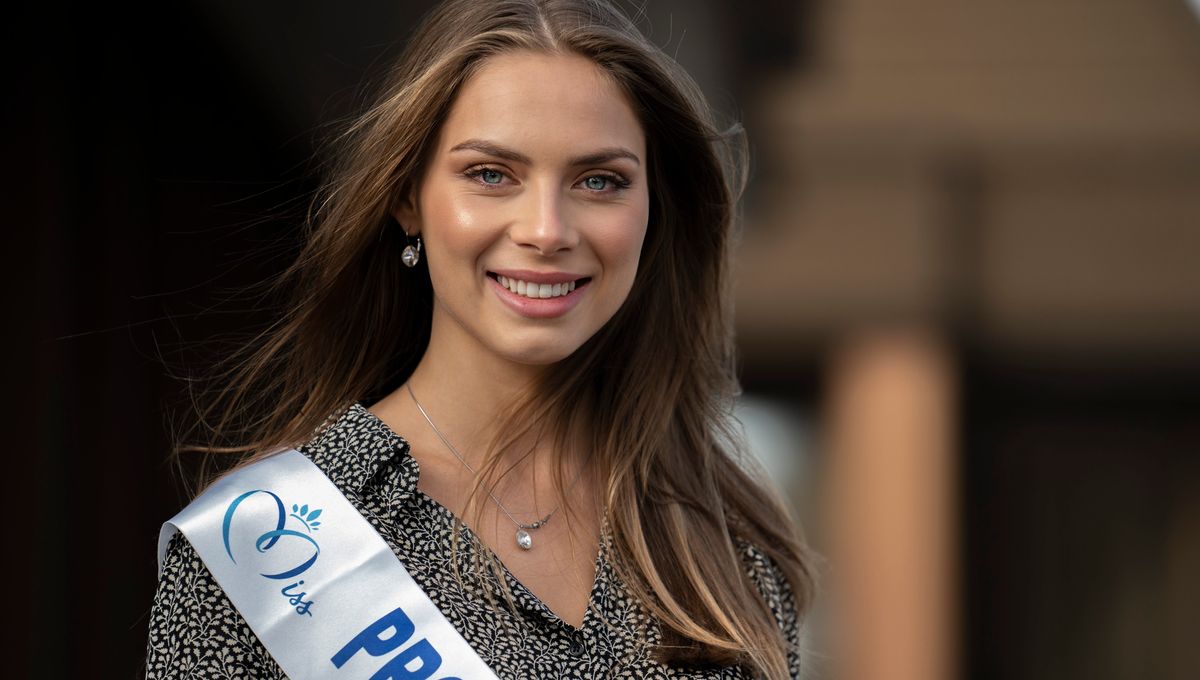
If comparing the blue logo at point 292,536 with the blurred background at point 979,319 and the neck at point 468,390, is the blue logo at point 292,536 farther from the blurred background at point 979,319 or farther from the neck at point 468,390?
the blurred background at point 979,319

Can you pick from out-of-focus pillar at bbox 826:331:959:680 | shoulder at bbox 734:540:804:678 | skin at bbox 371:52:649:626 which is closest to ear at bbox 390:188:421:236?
skin at bbox 371:52:649:626

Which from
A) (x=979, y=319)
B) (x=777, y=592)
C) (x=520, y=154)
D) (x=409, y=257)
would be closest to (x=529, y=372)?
(x=409, y=257)

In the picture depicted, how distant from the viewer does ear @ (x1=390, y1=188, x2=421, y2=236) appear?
230 centimetres

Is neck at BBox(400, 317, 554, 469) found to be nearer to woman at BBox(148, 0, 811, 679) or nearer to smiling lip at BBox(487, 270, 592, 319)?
woman at BBox(148, 0, 811, 679)

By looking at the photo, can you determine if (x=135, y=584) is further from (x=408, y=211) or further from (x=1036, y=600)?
(x=1036, y=600)

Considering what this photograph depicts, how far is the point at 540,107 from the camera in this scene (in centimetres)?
217

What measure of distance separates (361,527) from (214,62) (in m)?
3.00

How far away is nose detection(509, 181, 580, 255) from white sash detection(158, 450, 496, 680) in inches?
16.0

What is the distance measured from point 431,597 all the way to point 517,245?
447 millimetres

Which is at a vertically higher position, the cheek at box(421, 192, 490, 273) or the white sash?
the cheek at box(421, 192, 490, 273)

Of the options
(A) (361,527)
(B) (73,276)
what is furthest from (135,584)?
(A) (361,527)

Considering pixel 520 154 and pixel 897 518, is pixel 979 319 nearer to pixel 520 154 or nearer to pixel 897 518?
pixel 897 518

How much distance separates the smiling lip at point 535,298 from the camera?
216 cm

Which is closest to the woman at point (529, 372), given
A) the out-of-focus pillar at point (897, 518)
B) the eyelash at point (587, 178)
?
the eyelash at point (587, 178)
